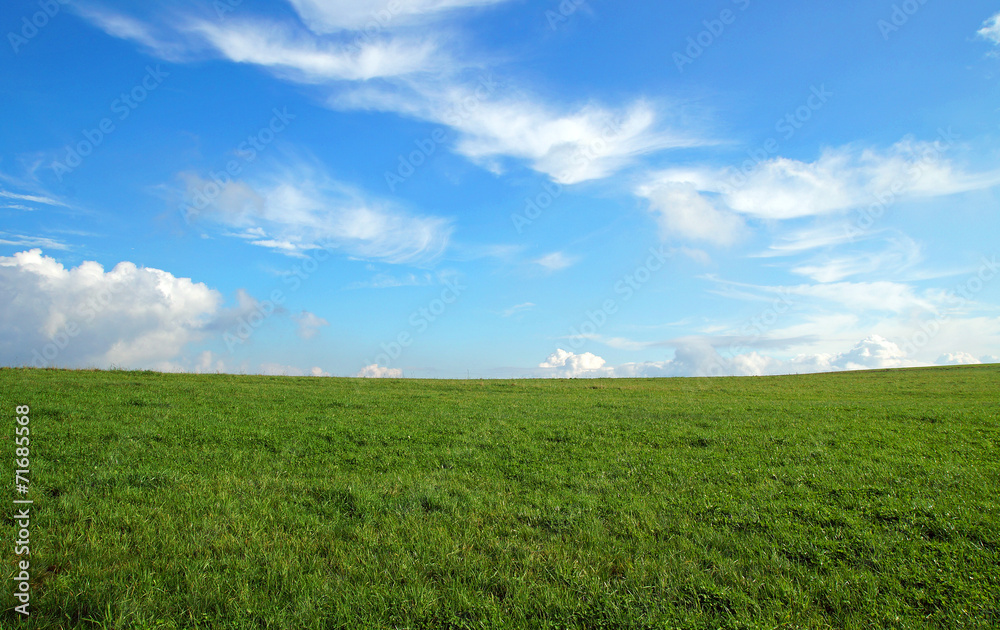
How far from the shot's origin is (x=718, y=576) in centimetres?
745

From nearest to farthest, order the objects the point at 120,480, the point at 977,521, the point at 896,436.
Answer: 1. the point at 977,521
2. the point at 120,480
3. the point at 896,436

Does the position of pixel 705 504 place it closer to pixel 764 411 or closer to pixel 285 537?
pixel 285 537

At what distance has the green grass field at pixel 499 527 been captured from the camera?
259 inches

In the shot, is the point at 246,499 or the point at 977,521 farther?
the point at 246,499

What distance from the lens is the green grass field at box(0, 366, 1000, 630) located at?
21.6 feet

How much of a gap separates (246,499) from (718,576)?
30.8ft

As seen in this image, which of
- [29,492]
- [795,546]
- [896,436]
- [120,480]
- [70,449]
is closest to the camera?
[795,546]

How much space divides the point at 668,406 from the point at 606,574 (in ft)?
71.6

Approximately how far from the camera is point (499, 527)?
30.3 feet

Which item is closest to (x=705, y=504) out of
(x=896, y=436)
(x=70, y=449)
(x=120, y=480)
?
(x=896, y=436)

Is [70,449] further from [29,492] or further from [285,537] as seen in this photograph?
[285,537]

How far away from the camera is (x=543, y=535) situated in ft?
29.2

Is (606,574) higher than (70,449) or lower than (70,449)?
lower

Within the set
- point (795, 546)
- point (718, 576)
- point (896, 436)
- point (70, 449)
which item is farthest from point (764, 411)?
point (70, 449)
